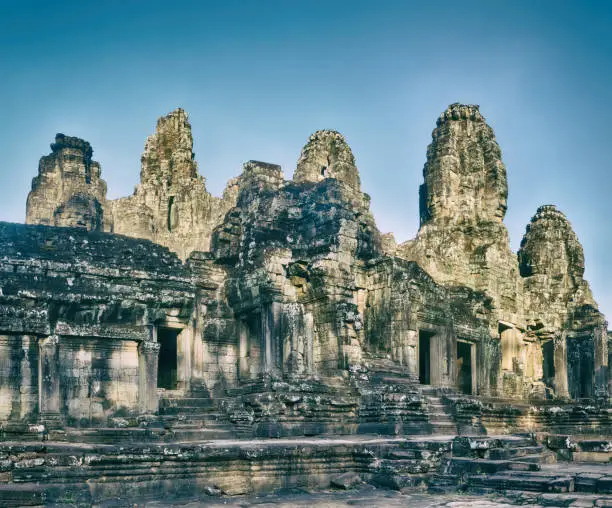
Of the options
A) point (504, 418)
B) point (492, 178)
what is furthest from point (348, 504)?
point (492, 178)

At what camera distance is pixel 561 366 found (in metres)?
30.8

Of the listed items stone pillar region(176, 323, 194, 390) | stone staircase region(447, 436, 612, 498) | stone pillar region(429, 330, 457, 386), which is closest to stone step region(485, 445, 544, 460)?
stone staircase region(447, 436, 612, 498)

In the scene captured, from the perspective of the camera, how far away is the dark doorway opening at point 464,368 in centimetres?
2723

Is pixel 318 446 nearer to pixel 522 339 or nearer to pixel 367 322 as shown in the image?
pixel 367 322

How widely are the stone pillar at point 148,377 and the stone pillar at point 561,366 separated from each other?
17115 mm

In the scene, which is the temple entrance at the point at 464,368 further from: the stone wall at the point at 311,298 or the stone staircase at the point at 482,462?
the stone staircase at the point at 482,462

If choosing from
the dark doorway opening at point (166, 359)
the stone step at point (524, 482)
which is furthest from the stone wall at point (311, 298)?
the stone step at point (524, 482)

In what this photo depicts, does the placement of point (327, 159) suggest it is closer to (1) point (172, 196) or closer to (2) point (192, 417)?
(1) point (172, 196)

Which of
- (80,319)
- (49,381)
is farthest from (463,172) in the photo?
(49,381)

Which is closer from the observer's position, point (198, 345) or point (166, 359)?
point (198, 345)

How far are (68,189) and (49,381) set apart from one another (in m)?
20.5

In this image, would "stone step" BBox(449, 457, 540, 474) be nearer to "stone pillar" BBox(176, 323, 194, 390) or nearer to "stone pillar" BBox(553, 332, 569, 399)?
"stone pillar" BBox(176, 323, 194, 390)

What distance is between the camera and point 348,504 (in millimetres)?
11086

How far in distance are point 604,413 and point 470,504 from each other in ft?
42.2
